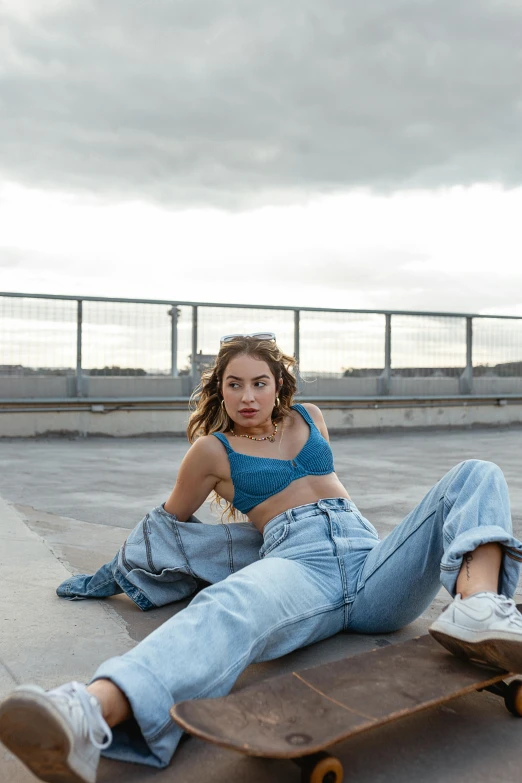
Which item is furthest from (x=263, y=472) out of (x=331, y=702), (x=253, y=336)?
(x=331, y=702)

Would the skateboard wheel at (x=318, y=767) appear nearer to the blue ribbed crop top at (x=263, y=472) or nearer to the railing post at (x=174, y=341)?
the blue ribbed crop top at (x=263, y=472)

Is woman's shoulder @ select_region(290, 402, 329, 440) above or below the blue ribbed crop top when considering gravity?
above

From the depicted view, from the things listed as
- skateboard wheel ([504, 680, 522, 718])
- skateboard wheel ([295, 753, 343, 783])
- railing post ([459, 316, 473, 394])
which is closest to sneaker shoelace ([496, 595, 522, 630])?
skateboard wheel ([504, 680, 522, 718])

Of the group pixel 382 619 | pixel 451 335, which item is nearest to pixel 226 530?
pixel 382 619

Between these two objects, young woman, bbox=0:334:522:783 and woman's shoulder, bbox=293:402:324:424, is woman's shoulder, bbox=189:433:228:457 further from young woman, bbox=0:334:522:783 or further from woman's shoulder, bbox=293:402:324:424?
woman's shoulder, bbox=293:402:324:424

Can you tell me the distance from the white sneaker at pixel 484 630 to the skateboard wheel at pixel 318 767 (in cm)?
48

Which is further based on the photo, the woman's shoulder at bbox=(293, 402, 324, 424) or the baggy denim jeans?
the woman's shoulder at bbox=(293, 402, 324, 424)

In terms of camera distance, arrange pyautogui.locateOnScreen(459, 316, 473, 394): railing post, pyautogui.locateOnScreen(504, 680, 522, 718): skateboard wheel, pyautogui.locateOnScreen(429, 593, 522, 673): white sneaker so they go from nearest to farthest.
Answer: pyautogui.locateOnScreen(429, 593, 522, 673): white sneaker
pyautogui.locateOnScreen(504, 680, 522, 718): skateboard wheel
pyautogui.locateOnScreen(459, 316, 473, 394): railing post

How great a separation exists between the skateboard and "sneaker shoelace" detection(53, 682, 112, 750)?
0.16m

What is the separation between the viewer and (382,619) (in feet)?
8.25

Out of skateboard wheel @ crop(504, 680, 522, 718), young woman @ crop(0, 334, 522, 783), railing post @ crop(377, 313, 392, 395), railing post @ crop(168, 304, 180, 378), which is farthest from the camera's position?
railing post @ crop(377, 313, 392, 395)

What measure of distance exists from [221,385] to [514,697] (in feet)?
5.20

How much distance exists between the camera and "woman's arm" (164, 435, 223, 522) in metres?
2.72

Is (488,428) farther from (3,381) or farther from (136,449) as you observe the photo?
(3,381)
